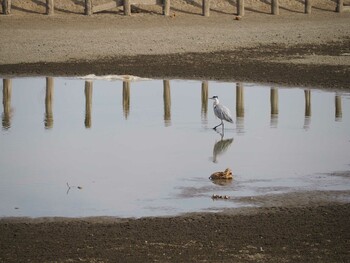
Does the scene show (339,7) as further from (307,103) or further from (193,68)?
(307,103)

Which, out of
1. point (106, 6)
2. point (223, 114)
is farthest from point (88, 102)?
point (106, 6)

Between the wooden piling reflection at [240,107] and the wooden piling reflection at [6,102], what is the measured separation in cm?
377

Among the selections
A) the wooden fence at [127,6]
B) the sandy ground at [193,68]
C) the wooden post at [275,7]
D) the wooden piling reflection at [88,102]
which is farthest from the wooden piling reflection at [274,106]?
Answer: the wooden post at [275,7]

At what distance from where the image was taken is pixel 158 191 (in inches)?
508

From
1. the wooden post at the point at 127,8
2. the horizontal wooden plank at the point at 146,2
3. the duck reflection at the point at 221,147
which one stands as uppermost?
the horizontal wooden plank at the point at 146,2

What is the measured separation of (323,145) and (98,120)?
13.7 feet

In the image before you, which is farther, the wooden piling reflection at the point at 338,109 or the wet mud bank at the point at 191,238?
the wooden piling reflection at the point at 338,109

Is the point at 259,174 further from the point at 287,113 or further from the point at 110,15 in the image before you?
the point at 110,15

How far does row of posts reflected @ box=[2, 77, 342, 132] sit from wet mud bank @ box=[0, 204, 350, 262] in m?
6.00

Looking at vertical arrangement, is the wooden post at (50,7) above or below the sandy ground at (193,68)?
above

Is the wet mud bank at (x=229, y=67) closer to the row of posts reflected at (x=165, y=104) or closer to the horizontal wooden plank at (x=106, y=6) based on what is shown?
the row of posts reflected at (x=165, y=104)

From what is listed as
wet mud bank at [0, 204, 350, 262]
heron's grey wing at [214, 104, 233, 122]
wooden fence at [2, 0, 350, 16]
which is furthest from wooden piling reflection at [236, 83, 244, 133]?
wooden fence at [2, 0, 350, 16]

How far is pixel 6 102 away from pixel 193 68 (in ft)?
16.0

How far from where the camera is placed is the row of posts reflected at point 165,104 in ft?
58.9
